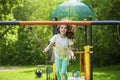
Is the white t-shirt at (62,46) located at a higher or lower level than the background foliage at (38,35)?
higher

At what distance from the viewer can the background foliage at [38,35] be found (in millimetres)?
19844

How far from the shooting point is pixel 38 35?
2703cm

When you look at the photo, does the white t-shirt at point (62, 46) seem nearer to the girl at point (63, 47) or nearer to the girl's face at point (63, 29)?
the girl at point (63, 47)

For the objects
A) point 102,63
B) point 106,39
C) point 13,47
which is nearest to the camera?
point 106,39

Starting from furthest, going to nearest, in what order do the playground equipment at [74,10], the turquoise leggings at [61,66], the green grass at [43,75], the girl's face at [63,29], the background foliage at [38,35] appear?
the background foliage at [38,35] < the green grass at [43,75] < the playground equipment at [74,10] < the turquoise leggings at [61,66] < the girl's face at [63,29]

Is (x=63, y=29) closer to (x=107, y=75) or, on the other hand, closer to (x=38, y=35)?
(x=107, y=75)

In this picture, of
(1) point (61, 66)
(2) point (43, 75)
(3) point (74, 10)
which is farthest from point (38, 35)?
(1) point (61, 66)

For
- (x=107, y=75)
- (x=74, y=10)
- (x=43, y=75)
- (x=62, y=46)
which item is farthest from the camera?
(x=107, y=75)

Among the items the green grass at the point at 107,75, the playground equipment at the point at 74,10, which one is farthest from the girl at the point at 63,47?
the green grass at the point at 107,75

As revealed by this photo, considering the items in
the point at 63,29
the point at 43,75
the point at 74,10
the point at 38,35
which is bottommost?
the point at 43,75

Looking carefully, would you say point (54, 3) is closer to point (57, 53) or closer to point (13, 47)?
point (13, 47)

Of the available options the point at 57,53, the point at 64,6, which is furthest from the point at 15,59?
the point at 57,53

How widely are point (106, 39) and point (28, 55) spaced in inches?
369

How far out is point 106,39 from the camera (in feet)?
70.0
